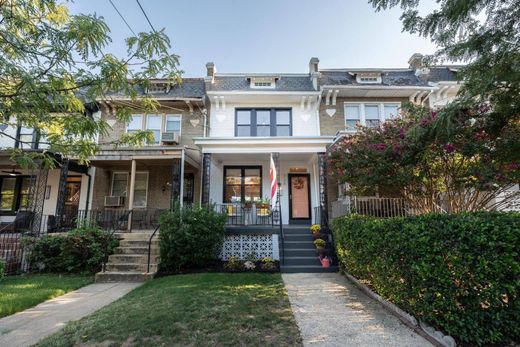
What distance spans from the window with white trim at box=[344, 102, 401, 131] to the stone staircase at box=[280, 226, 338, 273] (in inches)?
236

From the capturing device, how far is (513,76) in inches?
139

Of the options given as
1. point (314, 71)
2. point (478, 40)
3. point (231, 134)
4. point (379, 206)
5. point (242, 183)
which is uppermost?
point (314, 71)

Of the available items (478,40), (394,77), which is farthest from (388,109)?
(478,40)

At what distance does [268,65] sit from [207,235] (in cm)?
973

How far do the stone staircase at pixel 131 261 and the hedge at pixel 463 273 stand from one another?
6780mm

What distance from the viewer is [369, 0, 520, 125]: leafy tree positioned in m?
3.66

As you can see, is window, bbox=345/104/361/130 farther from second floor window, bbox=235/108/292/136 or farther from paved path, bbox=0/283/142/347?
paved path, bbox=0/283/142/347

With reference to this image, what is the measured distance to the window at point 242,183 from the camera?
12.9 m

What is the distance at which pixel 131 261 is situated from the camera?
8.57 meters

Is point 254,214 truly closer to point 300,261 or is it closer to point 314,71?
point 300,261

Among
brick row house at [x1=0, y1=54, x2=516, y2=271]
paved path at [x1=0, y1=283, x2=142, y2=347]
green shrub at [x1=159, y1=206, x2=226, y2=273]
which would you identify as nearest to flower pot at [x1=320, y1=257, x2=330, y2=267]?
green shrub at [x1=159, y1=206, x2=226, y2=273]

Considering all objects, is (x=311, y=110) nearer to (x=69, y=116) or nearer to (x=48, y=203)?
(x=69, y=116)

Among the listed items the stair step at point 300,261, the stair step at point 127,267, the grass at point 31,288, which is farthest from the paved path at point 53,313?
the stair step at point 300,261

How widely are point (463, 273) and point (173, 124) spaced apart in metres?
12.4
